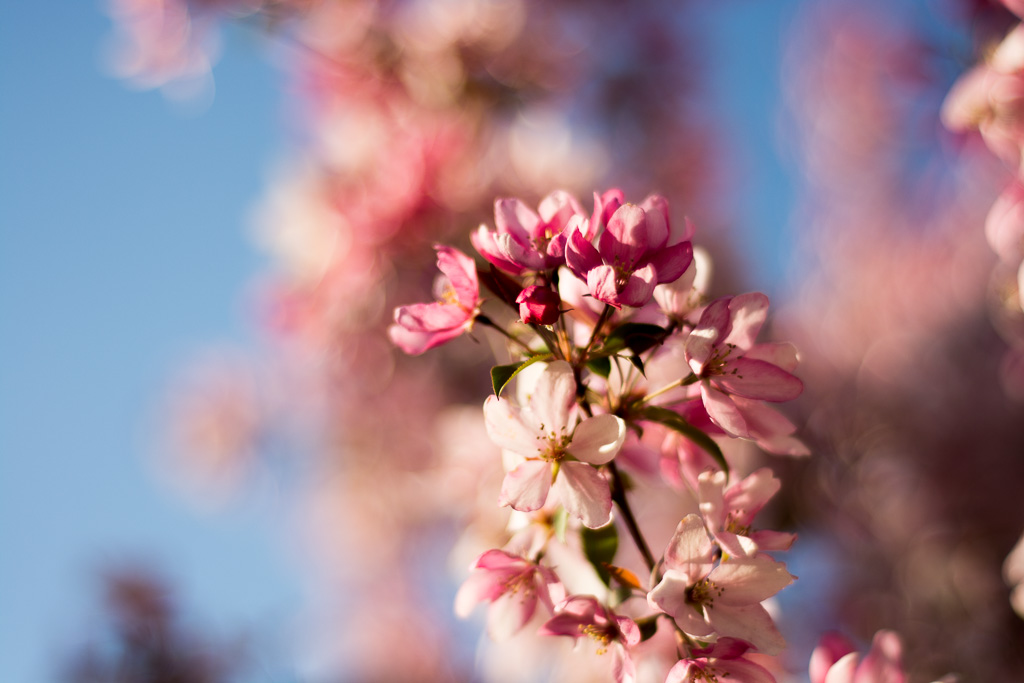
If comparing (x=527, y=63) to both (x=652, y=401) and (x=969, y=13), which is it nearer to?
(x=969, y=13)

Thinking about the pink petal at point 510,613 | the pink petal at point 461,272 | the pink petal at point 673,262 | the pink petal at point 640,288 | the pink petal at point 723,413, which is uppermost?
the pink petal at point 461,272

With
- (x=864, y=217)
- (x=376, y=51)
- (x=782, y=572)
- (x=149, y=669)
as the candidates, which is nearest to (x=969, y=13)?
(x=782, y=572)

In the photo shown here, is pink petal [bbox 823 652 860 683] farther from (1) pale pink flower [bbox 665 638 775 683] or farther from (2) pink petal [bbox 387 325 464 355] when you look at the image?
(2) pink petal [bbox 387 325 464 355]

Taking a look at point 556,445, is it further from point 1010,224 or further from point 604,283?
point 1010,224

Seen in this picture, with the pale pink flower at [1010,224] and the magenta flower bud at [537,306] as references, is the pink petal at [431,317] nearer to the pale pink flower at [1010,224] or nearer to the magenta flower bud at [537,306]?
the magenta flower bud at [537,306]

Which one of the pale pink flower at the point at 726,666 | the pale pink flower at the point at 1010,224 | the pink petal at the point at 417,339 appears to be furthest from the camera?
the pale pink flower at the point at 1010,224

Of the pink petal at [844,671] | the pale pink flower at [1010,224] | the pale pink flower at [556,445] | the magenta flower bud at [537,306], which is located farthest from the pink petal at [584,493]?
the pale pink flower at [1010,224]
